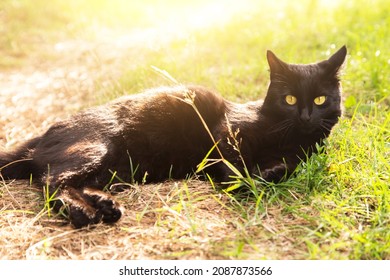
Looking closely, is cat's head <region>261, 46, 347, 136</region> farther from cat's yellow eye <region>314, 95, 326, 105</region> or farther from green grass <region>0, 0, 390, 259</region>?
green grass <region>0, 0, 390, 259</region>

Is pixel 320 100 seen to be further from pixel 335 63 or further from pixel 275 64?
pixel 275 64

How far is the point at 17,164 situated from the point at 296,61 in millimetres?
2954

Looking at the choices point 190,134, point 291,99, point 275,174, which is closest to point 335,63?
point 291,99

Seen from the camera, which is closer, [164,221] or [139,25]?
[164,221]

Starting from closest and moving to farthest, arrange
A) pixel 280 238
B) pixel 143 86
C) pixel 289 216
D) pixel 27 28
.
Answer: pixel 280 238 → pixel 289 216 → pixel 143 86 → pixel 27 28

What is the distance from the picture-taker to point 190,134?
119 inches

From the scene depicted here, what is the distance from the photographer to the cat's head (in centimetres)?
287

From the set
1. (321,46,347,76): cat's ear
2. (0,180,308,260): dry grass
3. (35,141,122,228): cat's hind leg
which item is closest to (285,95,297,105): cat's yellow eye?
(321,46,347,76): cat's ear

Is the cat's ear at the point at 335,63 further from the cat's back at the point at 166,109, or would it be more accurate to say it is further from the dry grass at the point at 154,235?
the dry grass at the point at 154,235

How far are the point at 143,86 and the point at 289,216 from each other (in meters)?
2.56

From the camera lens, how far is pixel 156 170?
2.97 m

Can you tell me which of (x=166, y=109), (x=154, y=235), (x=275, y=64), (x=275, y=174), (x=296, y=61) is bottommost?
(x=154, y=235)
